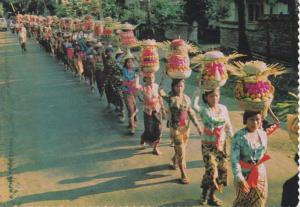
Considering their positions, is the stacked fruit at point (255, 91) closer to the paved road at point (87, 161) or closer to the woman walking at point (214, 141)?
the paved road at point (87, 161)

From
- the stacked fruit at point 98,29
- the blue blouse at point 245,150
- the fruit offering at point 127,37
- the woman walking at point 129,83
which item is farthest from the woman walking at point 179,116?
the stacked fruit at point 98,29

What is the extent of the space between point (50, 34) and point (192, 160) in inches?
831

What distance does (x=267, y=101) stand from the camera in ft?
17.8

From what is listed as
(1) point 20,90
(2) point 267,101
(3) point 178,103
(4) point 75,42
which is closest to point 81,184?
(3) point 178,103

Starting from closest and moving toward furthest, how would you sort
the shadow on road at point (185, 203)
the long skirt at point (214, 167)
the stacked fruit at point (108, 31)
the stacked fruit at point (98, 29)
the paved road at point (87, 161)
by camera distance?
the long skirt at point (214, 167) → the shadow on road at point (185, 203) → the paved road at point (87, 161) → the stacked fruit at point (108, 31) → the stacked fruit at point (98, 29)

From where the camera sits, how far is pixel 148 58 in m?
8.96

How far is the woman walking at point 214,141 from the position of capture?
6.62m

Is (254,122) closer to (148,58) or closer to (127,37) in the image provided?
(148,58)

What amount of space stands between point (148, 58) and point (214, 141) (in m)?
2.87

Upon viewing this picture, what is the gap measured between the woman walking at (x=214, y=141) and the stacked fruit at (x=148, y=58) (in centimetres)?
241

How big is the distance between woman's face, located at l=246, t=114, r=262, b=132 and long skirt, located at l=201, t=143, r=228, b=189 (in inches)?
48.2

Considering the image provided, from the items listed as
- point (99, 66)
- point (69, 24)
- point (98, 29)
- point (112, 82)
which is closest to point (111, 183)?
point (112, 82)

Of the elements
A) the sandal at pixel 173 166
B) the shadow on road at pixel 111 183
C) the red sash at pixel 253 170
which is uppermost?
the red sash at pixel 253 170

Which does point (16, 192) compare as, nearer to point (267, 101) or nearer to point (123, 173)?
point (123, 173)
